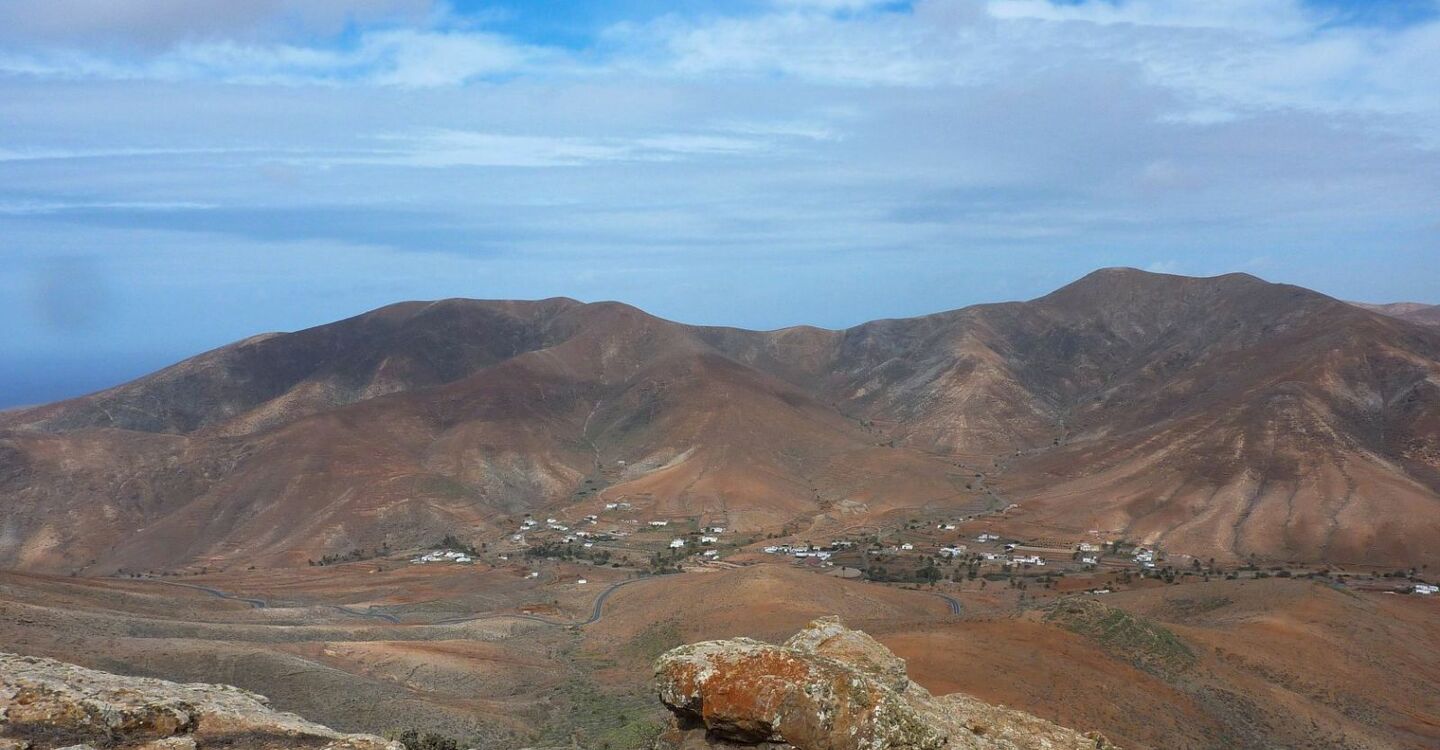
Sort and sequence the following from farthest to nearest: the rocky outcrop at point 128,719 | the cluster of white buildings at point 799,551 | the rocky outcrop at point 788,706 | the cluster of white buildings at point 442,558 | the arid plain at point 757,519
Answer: the cluster of white buildings at point 442,558 → the cluster of white buildings at point 799,551 → the arid plain at point 757,519 → the rocky outcrop at point 128,719 → the rocky outcrop at point 788,706

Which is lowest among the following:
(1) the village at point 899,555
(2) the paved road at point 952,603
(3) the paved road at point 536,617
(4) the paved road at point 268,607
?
(1) the village at point 899,555

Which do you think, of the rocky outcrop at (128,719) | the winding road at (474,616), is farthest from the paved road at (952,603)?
the rocky outcrop at (128,719)

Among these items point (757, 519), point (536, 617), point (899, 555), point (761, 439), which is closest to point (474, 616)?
point (536, 617)

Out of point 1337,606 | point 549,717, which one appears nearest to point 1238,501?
point 1337,606

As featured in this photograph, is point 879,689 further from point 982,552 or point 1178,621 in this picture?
point 982,552

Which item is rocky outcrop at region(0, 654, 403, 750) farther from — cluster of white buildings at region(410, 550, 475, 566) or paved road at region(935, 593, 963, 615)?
cluster of white buildings at region(410, 550, 475, 566)

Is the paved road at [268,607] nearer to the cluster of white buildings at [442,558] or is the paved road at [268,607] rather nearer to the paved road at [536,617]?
the paved road at [536,617]

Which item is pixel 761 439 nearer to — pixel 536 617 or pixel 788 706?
pixel 536 617

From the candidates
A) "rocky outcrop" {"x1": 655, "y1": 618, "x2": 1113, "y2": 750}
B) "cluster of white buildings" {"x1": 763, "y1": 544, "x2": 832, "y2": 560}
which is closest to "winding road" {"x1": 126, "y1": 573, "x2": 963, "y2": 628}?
"cluster of white buildings" {"x1": 763, "y1": 544, "x2": 832, "y2": 560}
